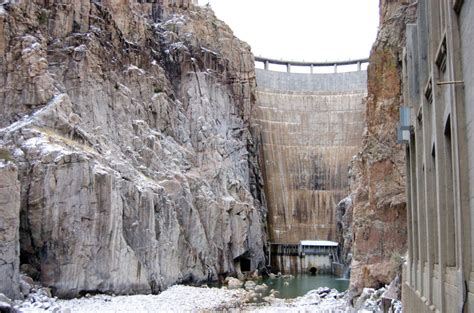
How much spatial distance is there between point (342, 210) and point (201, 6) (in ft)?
88.5

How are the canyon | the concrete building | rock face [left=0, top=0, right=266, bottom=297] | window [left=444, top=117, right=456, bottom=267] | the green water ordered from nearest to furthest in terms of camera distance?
the concrete building
window [left=444, top=117, right=456, bottom=267]
the canyon
rock face [left=0, top=0, right=266, bottom=297]
the green water

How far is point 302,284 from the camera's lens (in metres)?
53.2

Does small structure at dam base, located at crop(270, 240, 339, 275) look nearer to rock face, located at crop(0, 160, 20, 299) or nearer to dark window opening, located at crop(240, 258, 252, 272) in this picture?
dark window opening, located at crop(240, 258, 252, 272)

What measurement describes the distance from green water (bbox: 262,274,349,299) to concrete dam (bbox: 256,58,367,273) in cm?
660

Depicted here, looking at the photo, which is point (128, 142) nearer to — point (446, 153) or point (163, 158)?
point (163, 158)

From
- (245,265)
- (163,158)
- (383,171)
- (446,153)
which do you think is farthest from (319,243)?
(446,153)

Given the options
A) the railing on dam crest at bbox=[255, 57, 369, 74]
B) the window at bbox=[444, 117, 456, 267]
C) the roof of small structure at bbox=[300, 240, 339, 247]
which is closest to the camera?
the window at bbox=[444, 117, 456, 267]

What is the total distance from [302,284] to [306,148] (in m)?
29.8

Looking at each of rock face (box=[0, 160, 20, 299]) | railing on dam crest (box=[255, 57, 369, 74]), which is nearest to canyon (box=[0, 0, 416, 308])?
rock face (box=[0, 160, 20, 299])

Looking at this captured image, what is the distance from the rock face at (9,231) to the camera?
2747 centimetres

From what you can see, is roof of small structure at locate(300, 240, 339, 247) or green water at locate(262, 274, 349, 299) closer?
green water at locate(262, 274, 349, 299)

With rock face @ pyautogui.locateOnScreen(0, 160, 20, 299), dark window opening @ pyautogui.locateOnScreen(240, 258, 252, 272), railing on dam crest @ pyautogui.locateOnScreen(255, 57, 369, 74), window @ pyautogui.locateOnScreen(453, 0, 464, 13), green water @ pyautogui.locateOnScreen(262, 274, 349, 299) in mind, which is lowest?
green water @ pyautogui.locateOnScreen(262, 274, 349, 299)

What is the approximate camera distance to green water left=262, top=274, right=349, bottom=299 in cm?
4578

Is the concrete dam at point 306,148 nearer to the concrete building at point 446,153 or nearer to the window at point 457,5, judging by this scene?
the concrete building at point 446,153
